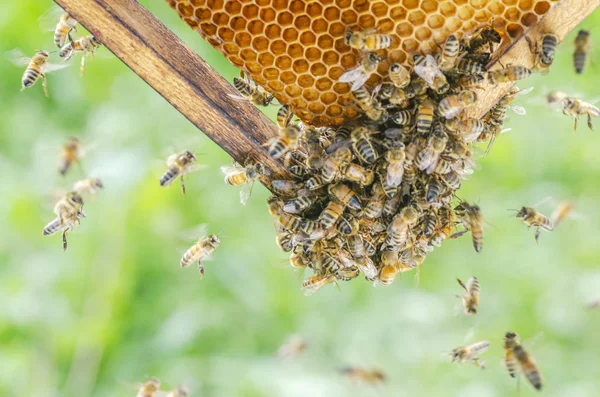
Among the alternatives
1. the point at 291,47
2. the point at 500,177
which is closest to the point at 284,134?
the point at 291,47

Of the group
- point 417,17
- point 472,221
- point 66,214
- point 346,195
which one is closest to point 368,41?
point 417,17

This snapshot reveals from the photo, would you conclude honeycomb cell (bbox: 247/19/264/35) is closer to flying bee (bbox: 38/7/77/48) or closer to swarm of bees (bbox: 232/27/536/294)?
swarm of bees (bbox: 232/27/536/294)

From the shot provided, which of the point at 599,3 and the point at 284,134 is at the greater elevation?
the point at 599,3

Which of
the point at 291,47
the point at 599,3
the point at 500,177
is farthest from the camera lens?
the point at 500,177

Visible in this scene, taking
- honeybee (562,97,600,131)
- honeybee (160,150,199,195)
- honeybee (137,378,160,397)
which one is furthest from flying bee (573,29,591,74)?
honeybee (137,378,160,397)

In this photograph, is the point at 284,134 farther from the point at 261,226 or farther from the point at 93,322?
the point at 261,226

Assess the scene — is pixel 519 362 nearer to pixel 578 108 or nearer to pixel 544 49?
pixel 578 108

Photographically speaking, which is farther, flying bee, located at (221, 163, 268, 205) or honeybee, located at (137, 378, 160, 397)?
honeybee, located at (137, 378, 160, 397)
